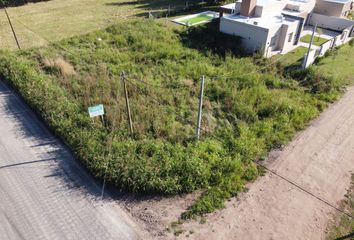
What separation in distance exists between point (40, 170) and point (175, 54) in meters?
11.6

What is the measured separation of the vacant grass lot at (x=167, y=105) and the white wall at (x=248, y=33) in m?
0.86

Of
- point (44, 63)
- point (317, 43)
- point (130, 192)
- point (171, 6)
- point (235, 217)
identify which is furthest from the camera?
point (171, 6)

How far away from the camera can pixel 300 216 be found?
394 inches

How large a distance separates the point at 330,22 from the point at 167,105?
65.8 feet

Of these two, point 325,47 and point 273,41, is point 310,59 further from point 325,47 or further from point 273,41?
point 273,41

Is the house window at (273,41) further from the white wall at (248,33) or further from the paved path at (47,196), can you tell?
the paved path at (47,196)

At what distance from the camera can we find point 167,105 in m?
14.8

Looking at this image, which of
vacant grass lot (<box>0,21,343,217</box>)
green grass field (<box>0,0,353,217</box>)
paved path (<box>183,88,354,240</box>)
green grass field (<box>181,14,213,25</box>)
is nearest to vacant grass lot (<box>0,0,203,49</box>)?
green grass field (<box>0,0,353,217</box>)

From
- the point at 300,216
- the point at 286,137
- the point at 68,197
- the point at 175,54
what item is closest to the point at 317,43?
the point at 175,54

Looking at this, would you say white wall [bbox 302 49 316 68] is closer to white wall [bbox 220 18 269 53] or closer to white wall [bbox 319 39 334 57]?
white wall [bbox 319 39 334 57]

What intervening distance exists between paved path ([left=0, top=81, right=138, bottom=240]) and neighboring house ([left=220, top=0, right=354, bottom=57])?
50.2 ft

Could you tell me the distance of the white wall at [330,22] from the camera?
25.7 meters

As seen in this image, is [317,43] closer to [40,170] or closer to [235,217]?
[235,217]

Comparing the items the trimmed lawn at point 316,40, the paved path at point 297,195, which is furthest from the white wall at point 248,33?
the paved path at point 297,195
